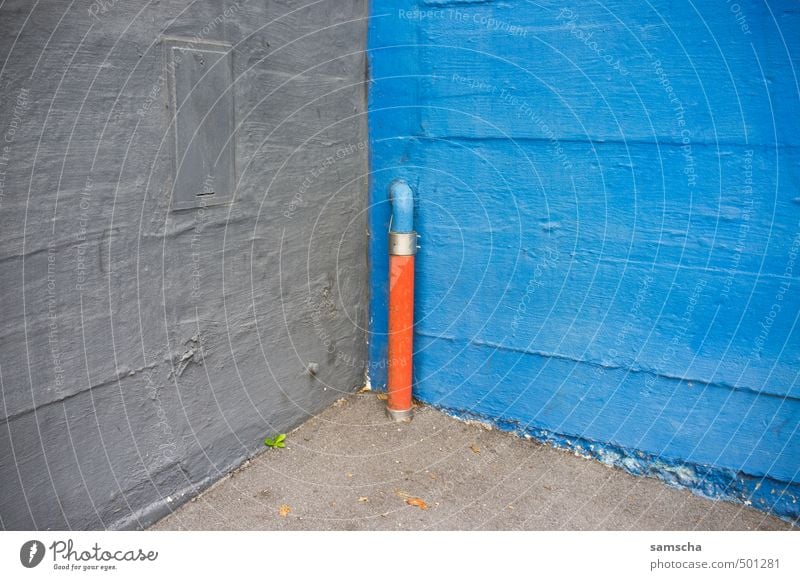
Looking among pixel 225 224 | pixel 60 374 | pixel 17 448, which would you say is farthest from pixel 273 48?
pixel 17 448

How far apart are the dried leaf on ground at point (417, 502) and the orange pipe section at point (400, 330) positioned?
675mm

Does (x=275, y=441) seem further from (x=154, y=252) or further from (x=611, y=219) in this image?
(x=611, y=219)

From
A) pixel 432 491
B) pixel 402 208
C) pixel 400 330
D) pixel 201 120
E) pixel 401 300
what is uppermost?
pixel 201 120

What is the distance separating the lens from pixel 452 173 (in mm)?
3574

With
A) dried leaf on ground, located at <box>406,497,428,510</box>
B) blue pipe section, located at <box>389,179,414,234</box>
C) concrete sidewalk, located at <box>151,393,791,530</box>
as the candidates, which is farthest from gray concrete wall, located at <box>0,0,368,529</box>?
dried leaf on ground, located at <box>406,497,428,510</box>

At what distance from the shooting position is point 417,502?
3152mm

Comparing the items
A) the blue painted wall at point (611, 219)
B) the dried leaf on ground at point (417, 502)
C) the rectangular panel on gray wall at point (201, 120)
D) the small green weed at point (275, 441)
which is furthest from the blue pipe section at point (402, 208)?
the dried leaf on ground at point (417, 502)

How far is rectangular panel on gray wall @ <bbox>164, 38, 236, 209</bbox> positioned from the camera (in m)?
2.75

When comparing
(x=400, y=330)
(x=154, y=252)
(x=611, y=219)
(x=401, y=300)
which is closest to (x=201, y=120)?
(x=154, y=252)

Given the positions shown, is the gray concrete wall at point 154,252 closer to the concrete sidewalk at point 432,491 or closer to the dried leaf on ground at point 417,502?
the concrete sidewalk at point 432,491

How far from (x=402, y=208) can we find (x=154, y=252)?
1218mm

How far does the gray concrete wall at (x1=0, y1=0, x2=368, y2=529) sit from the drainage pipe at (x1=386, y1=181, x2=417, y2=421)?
0.29 meters

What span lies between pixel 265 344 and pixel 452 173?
1145 mm

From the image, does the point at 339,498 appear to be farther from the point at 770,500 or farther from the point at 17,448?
the point at 770,500
